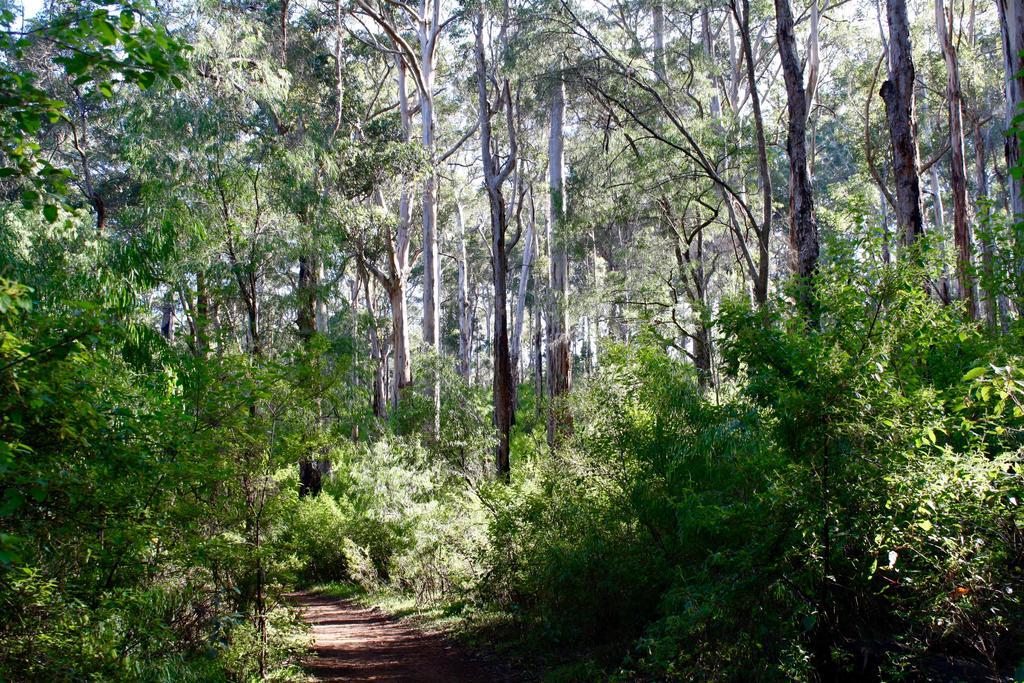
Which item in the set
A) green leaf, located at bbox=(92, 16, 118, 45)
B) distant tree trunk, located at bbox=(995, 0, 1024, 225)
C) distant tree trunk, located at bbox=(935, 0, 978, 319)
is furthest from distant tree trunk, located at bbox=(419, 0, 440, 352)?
green leaf, located at bbox=(92, 16, 118, 45)

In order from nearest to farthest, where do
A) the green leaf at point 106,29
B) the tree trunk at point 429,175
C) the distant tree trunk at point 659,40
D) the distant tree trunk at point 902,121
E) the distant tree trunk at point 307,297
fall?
the green leaf at point 106,29 < the distant tree trunk at point 902,121 < the distant tree trunk at point 659,40 < the distant tree trunk at point 307,297 < the tree trunk at point 429,175

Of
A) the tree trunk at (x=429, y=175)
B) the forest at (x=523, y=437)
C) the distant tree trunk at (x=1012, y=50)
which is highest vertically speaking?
the tree trunk at (x=429, y=175)

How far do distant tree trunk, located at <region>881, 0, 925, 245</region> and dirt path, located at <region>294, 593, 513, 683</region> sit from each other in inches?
264

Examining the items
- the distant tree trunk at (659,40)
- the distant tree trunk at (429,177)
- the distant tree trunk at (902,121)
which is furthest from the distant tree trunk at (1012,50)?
the distant tree trunk at (429,177)

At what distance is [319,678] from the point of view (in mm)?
7016

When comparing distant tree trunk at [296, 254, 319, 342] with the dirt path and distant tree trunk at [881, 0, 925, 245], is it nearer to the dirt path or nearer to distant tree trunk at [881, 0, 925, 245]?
the dirt path

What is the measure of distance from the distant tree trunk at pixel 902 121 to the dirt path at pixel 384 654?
6.69 meters

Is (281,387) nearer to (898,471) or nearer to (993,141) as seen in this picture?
(898,471)

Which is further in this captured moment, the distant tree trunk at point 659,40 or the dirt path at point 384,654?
the distant tree trunk at point 659,40

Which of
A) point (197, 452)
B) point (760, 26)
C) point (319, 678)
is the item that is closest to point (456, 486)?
point (319, 678)

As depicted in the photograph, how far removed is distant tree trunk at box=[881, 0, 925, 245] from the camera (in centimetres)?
866

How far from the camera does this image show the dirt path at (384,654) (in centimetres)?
717

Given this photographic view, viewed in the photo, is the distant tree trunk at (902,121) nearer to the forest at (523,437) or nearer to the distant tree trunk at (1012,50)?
the forest at (523,437)

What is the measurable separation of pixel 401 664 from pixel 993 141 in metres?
24.9
